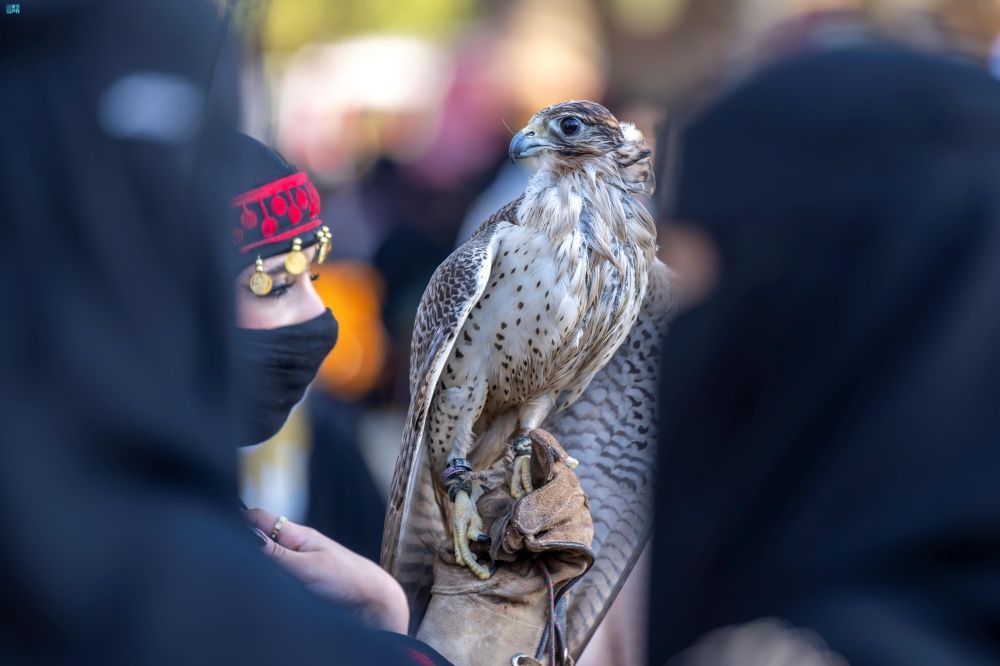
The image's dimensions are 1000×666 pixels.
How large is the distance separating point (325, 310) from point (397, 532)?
61cm

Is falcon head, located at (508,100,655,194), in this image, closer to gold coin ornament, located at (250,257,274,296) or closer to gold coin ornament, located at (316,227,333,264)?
gold coin ornament, located at (316,227,333,264)

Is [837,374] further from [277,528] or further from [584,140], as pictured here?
[277,528]

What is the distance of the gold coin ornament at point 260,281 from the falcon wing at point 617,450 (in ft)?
2.65

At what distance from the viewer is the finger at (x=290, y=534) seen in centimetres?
214

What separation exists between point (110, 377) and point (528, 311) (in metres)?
1.39

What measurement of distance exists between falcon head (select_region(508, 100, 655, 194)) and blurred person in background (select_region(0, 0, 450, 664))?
48.9 inches

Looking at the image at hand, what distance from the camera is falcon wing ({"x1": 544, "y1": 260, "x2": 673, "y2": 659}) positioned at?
2381 millimetres

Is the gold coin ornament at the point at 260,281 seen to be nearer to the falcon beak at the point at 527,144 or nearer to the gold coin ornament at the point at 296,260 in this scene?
the gold coin ornament at the point at 296,260

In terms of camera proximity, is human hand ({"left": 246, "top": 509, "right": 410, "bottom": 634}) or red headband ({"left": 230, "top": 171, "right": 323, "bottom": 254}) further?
human hand ({"left": 246, "top": 509, "right": 410, "bottom": 634})

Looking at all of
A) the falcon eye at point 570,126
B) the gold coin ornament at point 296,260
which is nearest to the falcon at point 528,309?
the falcon eye at point 570,126

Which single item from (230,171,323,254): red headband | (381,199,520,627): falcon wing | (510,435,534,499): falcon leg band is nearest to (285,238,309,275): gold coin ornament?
(230,171,323,254): red headband

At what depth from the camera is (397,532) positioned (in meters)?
2.45

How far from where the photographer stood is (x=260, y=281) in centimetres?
194

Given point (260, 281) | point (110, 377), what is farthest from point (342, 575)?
point (110, 377)
